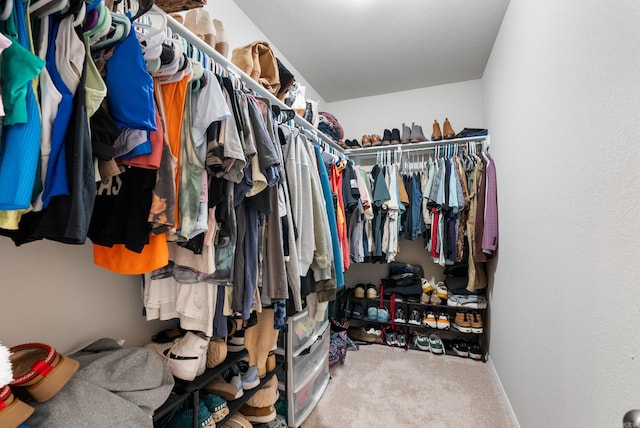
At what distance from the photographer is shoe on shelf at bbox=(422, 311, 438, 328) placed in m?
2.60

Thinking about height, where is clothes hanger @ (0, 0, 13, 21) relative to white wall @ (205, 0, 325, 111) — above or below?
below

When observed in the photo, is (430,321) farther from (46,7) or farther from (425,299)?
(46,7)

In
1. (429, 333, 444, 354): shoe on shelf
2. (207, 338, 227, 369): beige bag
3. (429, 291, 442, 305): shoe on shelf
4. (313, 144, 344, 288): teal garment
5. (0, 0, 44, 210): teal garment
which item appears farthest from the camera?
(429, 291, 442, 305): shoe on shelf

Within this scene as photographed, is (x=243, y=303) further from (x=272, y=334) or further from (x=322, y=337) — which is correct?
(x=322, y=337)

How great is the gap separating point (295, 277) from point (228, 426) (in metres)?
0.83

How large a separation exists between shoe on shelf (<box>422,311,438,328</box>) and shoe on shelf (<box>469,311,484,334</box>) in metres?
0.30

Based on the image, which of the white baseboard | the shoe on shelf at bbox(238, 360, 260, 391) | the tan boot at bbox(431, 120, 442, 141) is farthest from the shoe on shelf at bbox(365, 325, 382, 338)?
the tan boot at bbox(431, 120, 442, 141)

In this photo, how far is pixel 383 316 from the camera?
9.15 ft

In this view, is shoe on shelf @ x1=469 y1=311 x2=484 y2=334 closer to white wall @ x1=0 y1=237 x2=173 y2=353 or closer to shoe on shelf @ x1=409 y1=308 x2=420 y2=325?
shoe on shelf @ x1=409 y1=308 x2=420 y2=325

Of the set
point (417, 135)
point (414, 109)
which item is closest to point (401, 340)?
point (417, 135)

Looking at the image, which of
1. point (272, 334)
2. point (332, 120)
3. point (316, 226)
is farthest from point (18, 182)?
point (332, 120)

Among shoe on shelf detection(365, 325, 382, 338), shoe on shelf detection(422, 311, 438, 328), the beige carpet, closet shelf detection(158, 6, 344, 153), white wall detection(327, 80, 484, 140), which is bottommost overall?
the beige carpet

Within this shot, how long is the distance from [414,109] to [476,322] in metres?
2.21

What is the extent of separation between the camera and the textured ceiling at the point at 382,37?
1850 mm
